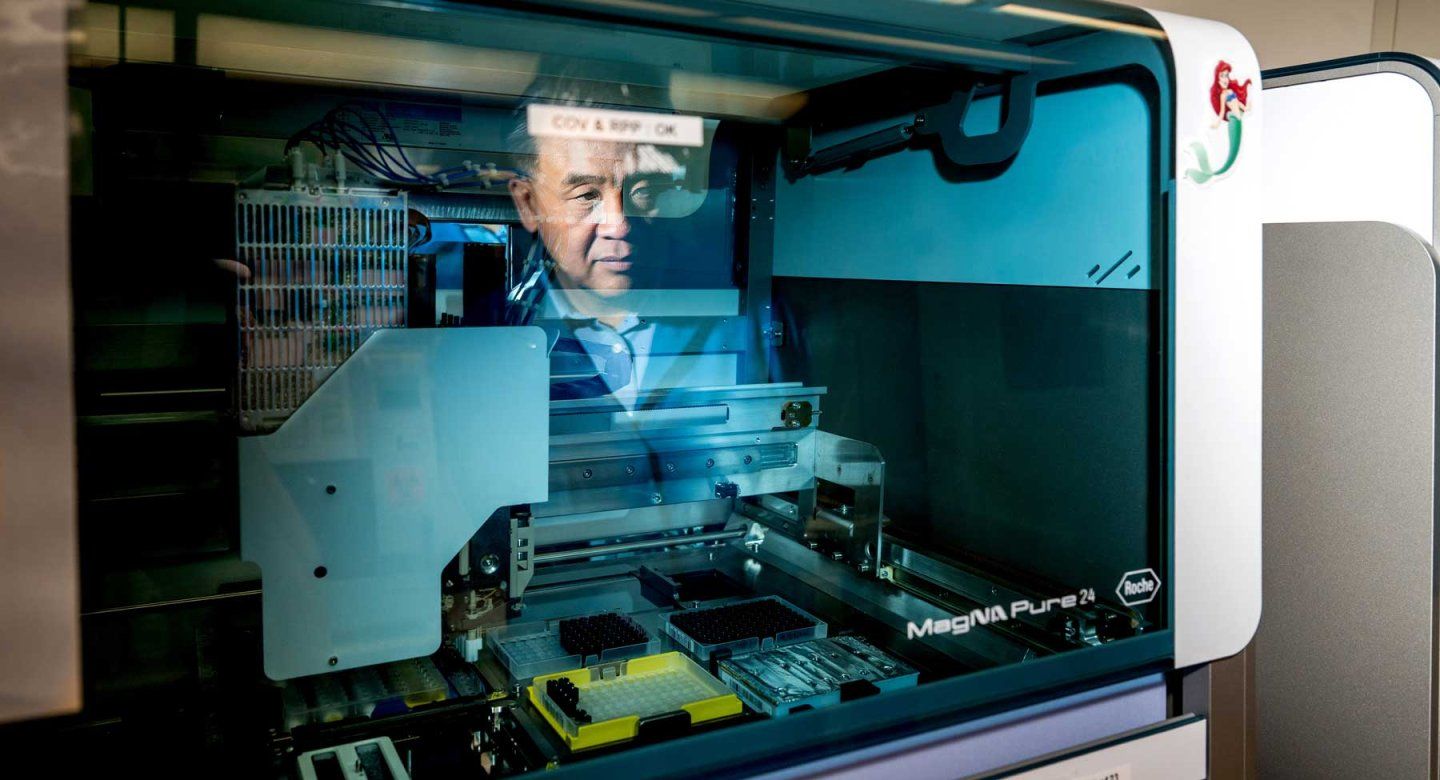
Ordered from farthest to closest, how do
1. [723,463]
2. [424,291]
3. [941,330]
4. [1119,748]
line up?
[941,330], [723,463], [1119,748], [424,291]

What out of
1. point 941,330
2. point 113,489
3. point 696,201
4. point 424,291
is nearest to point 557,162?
point 696,201

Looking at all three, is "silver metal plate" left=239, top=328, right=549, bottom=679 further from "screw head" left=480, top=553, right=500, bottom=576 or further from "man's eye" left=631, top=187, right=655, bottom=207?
"man's eye" left=631, top=187, right=655, bottom=207

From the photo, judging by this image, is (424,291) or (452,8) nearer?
(452,8)

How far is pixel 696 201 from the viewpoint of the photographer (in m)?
1.70

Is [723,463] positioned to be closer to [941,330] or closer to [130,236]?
[941,330]

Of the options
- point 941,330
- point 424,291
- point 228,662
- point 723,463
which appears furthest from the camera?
point 941,330

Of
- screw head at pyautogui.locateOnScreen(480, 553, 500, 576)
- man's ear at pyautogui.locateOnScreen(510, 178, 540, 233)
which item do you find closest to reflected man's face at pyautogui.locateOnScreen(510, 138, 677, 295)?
man's ear at pyautogui.locateOnScreen(510, 178, 540, 233)

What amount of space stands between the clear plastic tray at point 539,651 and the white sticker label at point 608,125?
66cm

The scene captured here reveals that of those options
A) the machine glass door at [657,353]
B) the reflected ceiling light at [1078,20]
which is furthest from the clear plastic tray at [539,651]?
the reflected ceiling light at [1078,20]

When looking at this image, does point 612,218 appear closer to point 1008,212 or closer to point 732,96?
point 732,96

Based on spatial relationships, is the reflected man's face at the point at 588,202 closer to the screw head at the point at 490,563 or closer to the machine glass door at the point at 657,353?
the machine glass door at the point at 657,353

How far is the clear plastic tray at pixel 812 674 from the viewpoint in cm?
124

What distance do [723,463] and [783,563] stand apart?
0.23 metres

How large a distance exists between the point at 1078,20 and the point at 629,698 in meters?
1.01
